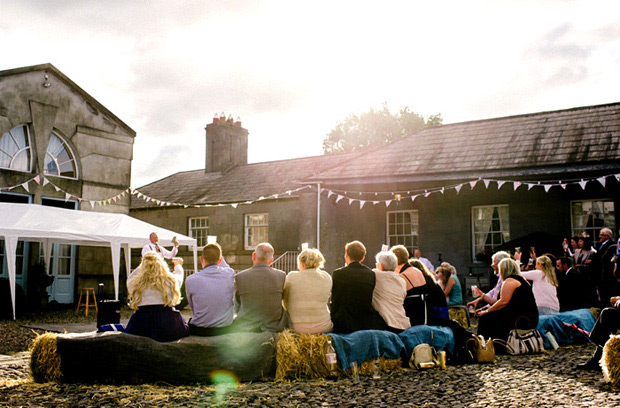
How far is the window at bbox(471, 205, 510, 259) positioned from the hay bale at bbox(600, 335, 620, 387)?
32.4 ft

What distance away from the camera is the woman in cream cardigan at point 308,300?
21.6 feet

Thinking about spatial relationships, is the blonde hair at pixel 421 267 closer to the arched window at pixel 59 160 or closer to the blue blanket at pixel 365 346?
the blue blanket at pixel 365 346

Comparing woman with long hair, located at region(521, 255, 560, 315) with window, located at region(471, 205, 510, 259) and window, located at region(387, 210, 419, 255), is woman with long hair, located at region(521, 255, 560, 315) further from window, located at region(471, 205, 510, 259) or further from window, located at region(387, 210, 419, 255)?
window, located at region(387, 210, 419, 255)

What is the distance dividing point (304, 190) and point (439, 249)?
4.21 meters

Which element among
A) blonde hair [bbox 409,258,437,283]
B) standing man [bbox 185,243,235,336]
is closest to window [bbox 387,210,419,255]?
blonde hair [bbox 409,258,437,283]

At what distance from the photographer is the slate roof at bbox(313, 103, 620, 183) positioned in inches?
522

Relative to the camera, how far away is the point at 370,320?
680 centimetres

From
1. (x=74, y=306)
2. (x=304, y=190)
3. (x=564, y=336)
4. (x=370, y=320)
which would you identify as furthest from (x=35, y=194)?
(x=564, y=336)

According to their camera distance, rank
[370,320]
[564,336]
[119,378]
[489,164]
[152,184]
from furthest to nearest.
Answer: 1. [152,184]
2. [489,164]
3. [564,336]
4. [370,320]
5. [119,378]

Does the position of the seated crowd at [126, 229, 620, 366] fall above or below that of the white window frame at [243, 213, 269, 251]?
below

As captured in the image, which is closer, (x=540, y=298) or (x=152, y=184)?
(x=540, y=298)

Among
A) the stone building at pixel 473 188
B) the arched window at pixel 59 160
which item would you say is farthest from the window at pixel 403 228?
the arched window at pixel 59 160

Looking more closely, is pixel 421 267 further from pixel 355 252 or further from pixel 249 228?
pixel 249 228

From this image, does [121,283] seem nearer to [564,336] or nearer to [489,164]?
[489,164]
